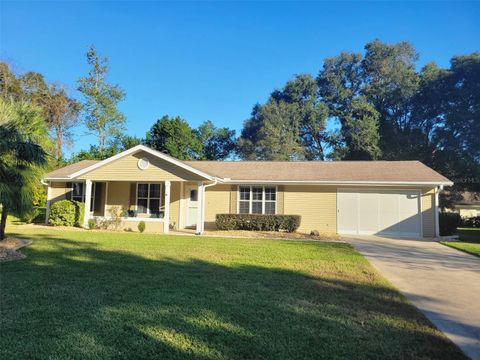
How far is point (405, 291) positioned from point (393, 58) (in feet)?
128

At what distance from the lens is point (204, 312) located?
15.9ft

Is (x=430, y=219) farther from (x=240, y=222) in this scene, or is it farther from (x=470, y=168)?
(x=470, y=168)

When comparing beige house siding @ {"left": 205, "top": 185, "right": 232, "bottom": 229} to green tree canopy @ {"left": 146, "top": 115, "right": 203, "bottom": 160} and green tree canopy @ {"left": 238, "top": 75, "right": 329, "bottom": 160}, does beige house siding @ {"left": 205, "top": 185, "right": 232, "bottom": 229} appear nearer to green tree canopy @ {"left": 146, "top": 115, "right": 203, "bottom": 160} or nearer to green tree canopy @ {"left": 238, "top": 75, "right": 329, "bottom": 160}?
green tree canopy @ {"left": 146, "top": 115, "right": 203, "bottom": 160}

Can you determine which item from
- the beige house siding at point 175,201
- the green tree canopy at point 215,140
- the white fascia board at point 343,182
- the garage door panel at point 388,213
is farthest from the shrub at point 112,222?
the green tree canopy at point 215,140

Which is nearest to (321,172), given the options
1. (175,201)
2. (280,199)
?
(280,199)

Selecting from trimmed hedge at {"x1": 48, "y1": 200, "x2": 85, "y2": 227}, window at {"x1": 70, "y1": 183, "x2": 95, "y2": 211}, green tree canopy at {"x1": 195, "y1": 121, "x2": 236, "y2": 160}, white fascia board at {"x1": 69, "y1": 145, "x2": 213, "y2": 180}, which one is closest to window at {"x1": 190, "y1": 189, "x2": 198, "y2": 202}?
white fascia board at {"x1": 69, "y1": 145, "x2": 213, "y2": 180}

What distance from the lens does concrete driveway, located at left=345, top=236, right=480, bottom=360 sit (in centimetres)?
461

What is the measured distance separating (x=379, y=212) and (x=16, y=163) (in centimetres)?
1490

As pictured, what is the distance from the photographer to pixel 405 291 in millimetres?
6430

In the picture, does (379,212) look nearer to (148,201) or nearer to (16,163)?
(148,201)

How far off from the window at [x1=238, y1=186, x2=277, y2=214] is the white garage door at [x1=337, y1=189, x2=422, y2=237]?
327 centimetres

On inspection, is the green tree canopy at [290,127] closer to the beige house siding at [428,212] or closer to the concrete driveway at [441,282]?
the beige house siding at [428,212]

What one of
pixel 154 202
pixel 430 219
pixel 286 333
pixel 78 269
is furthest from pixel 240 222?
pixel 286 333

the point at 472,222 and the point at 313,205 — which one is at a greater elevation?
the point at 313,205
